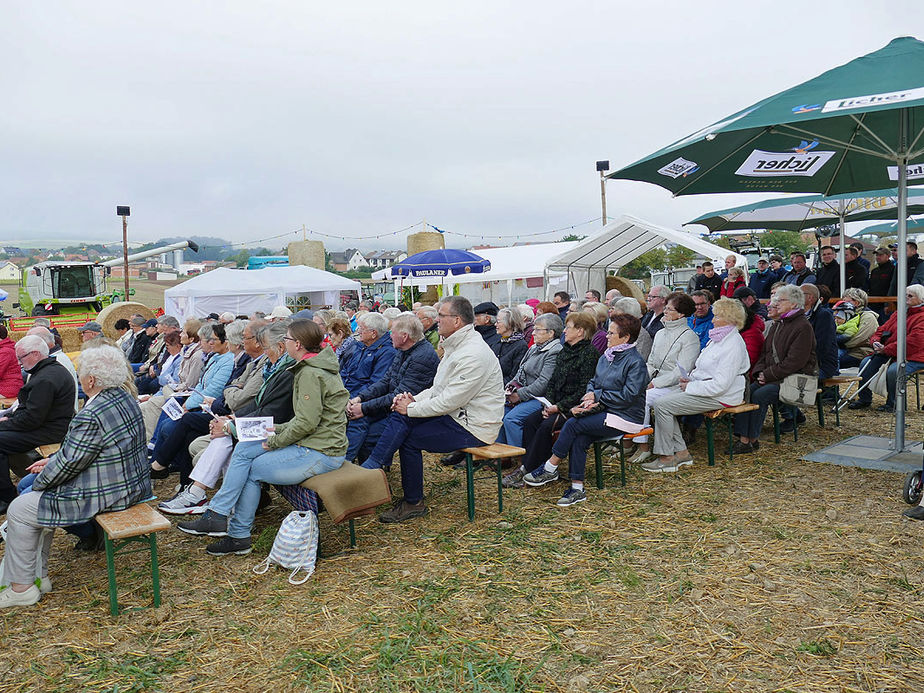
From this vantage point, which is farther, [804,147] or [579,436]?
[804,147]

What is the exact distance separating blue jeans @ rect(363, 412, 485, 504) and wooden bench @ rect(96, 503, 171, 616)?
1.53 metres

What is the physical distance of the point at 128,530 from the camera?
11.3ft

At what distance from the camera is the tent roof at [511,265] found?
1970 centimetres

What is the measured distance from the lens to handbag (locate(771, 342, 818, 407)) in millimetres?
6078

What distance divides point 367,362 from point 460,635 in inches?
127

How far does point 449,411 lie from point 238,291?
15.5 meters

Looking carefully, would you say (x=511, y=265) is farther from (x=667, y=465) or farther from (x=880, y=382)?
(x=667, y=465)

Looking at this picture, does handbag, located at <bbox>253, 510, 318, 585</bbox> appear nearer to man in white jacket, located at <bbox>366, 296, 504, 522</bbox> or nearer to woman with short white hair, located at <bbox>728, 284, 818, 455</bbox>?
man in white jacket, located at <bbox>366, 296, 504, 522</bbox>

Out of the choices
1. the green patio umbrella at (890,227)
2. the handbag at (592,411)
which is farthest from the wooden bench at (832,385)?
the green patio umbrella at (890,227)

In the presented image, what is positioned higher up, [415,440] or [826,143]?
[826,143]

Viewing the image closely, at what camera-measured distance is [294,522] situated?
158 inches

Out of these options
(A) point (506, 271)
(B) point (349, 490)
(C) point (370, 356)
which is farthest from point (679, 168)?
(A) point (506, 271)

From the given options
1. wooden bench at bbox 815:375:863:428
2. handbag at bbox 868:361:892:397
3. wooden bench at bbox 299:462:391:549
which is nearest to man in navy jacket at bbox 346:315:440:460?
wooden bench at bbox 299:462:391:549

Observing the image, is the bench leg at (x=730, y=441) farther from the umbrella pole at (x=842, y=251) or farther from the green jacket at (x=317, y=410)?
the umbrella pole at (x=842, y=251)
